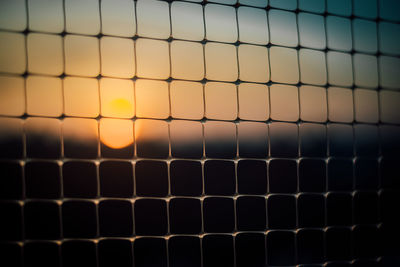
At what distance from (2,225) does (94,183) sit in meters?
0.23

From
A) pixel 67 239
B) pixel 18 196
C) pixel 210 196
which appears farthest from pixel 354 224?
pixel 18 196

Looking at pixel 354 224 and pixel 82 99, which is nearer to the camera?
pixel 82 99

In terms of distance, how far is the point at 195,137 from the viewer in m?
0.90

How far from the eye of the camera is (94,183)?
26.1 inches

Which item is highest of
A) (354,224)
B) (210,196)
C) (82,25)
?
(82,25)

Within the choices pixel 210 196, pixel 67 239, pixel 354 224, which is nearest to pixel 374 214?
pixel 354 224

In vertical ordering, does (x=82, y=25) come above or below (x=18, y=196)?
above

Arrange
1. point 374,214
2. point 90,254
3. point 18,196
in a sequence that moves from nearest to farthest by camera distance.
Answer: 1. point 18,196
2. point 90,254
3. point 374,214

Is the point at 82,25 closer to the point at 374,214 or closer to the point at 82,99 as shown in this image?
the point at 82,99

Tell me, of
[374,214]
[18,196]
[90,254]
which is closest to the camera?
[18,196]

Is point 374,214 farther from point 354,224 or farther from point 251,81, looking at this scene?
point 251,81

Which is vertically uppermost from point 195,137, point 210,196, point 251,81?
point 251,81

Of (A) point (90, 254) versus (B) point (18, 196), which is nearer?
(B) point (18, 196)

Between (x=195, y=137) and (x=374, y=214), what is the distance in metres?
0.60
